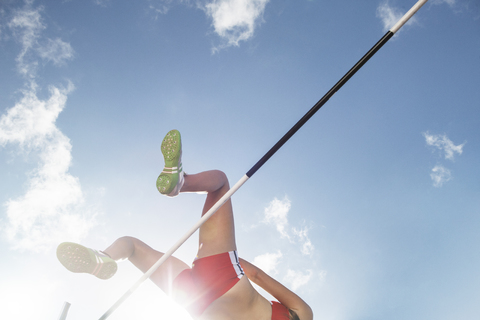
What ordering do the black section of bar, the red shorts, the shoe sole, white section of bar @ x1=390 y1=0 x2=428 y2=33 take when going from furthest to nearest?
the red shorts
the shoe sole
the black section of bar
white section of bar @ x1=390 y1=0 x2=428 y2=33

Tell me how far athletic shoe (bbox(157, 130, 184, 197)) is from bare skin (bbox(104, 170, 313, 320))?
14 cm

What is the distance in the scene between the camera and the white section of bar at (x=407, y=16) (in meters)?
1.44

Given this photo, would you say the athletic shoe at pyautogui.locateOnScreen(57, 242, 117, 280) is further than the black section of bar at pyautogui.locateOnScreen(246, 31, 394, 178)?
Yes

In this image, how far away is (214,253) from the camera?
2.26 m

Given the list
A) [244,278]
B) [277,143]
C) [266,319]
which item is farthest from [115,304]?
[277,143]

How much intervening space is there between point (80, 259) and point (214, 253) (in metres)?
0.94

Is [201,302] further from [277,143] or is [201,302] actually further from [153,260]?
[277,143]

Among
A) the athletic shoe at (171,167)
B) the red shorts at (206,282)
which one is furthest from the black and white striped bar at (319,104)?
the red shorts at (206,282)

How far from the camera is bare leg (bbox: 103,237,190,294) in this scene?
2.10m

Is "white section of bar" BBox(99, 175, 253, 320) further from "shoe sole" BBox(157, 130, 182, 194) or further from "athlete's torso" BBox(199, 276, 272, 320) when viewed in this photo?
"athlete's torso" BBox(199, 276, 272, 320)

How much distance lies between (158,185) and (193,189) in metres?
0.28

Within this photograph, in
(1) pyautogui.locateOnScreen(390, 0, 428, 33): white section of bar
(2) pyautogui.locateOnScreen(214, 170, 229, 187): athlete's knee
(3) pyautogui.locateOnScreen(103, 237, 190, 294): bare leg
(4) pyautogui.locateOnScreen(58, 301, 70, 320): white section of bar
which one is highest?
(1) pyautogui.locateOnScreen(390, 0, 428, 33): white section of bar

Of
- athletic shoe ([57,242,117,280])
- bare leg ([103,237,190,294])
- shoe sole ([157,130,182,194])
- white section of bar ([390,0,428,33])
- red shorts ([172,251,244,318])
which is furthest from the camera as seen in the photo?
red shorts ([172,251,244,318])

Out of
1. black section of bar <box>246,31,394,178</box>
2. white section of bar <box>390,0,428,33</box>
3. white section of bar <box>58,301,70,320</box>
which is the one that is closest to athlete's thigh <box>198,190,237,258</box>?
black section of bar <box>246,31,394,178</box>
